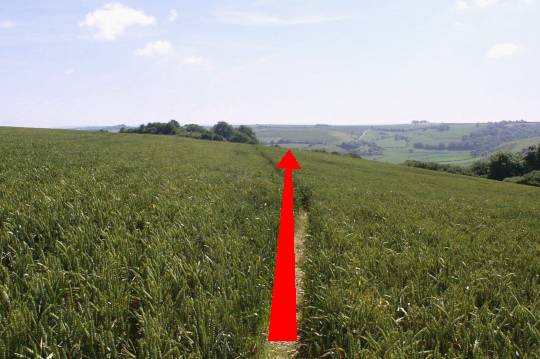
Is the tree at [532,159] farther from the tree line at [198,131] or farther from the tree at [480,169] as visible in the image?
the tree line at [198,131]

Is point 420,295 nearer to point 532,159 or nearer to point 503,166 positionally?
point 503,166

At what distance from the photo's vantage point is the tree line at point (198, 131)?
134 meters

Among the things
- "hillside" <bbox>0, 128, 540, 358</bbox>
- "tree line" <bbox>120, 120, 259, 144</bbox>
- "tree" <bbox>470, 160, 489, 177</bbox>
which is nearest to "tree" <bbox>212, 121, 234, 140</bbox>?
"tree line" <bbox>120, 120, 259, 144</bbox>

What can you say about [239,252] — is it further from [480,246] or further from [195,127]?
[195,127]

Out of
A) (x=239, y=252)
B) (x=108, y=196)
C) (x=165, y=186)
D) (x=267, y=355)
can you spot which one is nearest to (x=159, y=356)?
(x=267, y=355)

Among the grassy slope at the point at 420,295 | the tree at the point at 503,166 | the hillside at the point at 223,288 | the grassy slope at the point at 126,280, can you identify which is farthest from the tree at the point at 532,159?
the grassy slope at the point at 126,280

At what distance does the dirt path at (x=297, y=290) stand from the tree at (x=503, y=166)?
9608 cm

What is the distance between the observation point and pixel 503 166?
84.8 m

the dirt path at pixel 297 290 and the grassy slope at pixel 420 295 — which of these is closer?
the grassy slope at pixel 420 295

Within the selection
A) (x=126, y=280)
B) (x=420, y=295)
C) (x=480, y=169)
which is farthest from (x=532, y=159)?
(x=126, y=280)

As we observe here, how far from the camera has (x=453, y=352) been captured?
11.9 feet

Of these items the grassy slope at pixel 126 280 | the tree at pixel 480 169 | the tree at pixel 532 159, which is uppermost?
the grassy slope at pixel 126 280

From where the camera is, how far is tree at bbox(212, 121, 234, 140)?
549 ft

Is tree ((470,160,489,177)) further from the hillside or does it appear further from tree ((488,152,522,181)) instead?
the hillside
